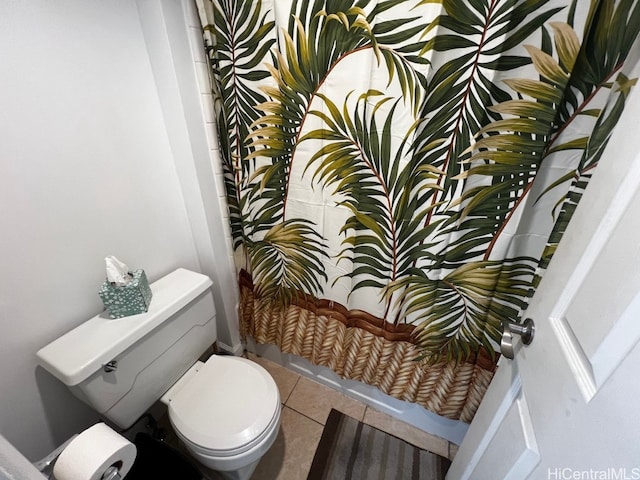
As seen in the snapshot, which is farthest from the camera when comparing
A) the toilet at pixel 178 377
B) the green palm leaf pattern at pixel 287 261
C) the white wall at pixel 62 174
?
the green palm leaf pattern at pixel 287 261

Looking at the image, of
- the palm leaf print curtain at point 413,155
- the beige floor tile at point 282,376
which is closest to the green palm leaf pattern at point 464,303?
the palm leaf print curtain at point 413,155

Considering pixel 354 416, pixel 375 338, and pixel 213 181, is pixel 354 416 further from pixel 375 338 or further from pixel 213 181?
pixel 213 181

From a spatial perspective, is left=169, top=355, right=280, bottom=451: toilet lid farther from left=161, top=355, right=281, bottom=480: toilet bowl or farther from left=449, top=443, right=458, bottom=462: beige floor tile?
left=449, top=443, right=458, bottom=462: beige floor tile

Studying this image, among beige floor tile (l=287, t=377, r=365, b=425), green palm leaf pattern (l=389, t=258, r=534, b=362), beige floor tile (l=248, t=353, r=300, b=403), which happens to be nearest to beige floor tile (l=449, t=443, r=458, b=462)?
beige floor tile (l=287, t=377, r=365, b=425)

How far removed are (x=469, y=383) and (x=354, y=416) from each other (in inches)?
24.3

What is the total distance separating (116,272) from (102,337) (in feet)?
0.69

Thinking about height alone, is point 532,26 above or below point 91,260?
above

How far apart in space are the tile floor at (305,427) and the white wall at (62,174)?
765mm

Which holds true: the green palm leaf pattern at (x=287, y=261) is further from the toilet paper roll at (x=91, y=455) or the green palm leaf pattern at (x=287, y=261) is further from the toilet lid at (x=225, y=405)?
the toilet paper roll at (x=91, y=455)

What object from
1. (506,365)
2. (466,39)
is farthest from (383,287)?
(466,39)

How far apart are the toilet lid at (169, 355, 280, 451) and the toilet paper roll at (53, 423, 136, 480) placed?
279 mm

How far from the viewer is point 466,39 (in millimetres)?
667

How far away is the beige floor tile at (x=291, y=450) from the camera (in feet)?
3.83

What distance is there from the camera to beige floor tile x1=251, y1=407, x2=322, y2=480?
3.83 feet
